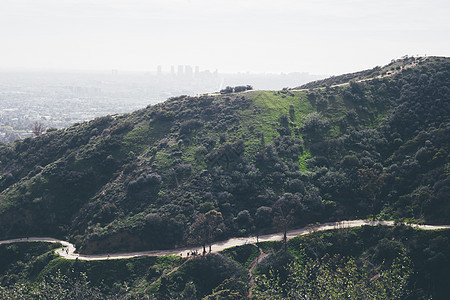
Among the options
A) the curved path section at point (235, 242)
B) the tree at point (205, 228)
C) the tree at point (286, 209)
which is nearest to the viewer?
the tree at point (205, 228)

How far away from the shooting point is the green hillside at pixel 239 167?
2370 inches

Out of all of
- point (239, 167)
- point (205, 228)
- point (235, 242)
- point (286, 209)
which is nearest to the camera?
point (205, 228)

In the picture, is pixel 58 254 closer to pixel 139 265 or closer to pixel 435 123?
pixel 139 265

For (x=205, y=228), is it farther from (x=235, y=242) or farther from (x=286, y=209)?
(x=286, y=209)

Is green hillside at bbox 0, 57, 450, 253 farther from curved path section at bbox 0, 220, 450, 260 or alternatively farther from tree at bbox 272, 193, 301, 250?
curved path section at bbox 0, 220, 450, 260

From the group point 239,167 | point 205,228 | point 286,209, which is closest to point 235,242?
point 205,228

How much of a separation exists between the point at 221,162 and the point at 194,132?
15734 mm

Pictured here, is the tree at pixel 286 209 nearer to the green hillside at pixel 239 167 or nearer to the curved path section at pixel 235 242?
the green hillside at pixel 239 167

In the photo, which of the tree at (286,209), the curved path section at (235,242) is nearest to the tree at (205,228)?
the curved path section at (235,242)

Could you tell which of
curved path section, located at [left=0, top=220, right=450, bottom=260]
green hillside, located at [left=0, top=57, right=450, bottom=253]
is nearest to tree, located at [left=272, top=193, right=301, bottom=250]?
green hillside, located at [left=0, top=57, right=450, bottom=253]

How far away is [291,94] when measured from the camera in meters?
98.2

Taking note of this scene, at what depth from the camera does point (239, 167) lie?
70.6 m

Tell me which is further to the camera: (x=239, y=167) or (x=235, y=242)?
(x=239, y=167)

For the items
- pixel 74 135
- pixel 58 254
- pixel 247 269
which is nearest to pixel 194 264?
pixel 247 269
